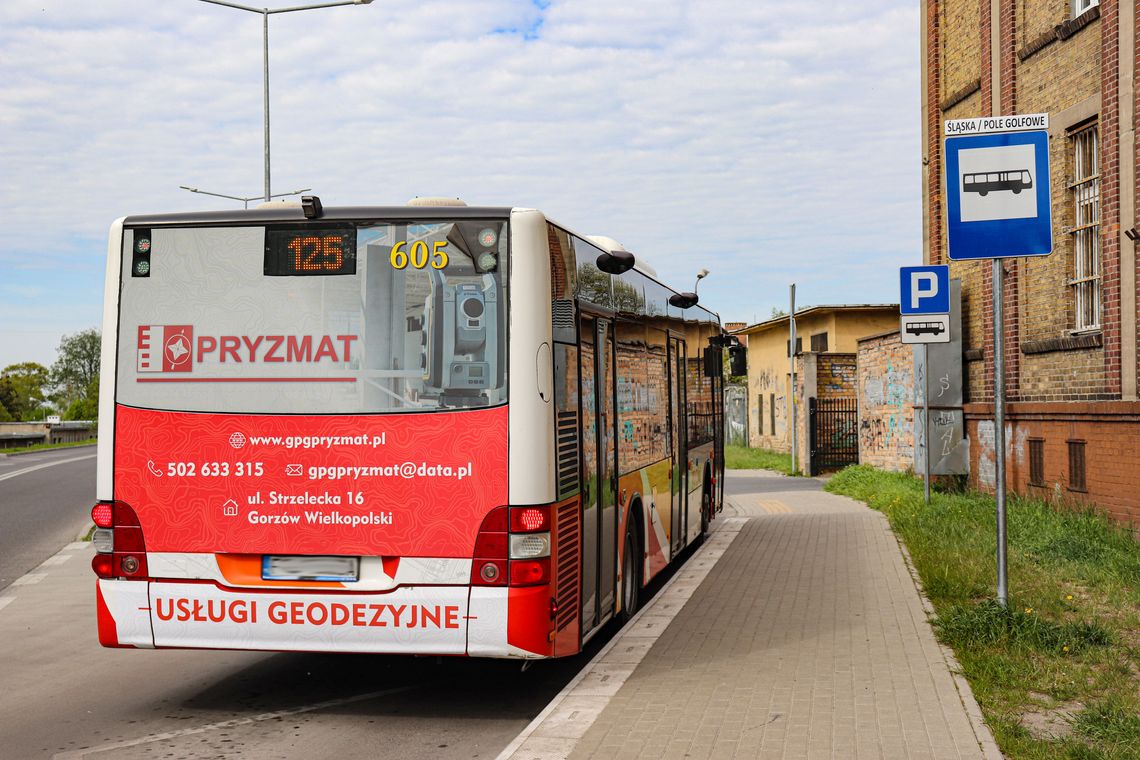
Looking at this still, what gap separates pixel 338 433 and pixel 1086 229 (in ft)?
38.8

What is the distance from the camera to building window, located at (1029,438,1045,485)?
642 inches

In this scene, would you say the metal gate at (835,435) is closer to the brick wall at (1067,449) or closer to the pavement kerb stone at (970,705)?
the brick wall at (1067,449)

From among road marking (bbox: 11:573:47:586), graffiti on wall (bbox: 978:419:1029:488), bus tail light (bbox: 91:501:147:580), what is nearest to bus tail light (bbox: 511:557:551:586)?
bus tail light (bbox: 91:501:147:580)

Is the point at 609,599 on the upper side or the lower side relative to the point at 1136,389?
lower

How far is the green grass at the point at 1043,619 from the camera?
614cm

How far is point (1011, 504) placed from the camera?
53.2ft

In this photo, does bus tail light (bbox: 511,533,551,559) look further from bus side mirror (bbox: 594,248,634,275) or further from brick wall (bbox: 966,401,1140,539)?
brick wall (bbox: 966,401,1140,539)

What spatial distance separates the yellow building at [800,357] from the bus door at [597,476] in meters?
26.2

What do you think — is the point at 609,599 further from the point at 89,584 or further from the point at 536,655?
the point at 89,584

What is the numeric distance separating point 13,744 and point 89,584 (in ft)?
21.7

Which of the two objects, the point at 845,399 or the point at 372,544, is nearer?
the point at 372,544

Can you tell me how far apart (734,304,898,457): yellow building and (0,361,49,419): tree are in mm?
91703

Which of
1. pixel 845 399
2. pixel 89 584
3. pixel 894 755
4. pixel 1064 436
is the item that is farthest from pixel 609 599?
pixel 845 399

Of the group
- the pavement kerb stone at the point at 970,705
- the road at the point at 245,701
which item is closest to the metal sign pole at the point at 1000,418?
the pavement kerb stone at the point at 970,705
